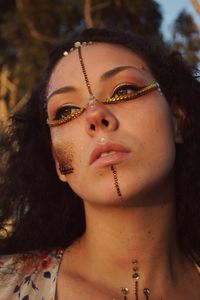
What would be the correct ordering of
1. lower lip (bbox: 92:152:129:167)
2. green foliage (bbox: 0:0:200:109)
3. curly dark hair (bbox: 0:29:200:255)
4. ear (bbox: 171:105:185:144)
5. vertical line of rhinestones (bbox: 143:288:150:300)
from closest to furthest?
lower lip (bbox: 92:152:129:167) → vertical line of rhinestones (bbox: 143:288:150:300) → ear (bbox: 171:105:185:144) → curly dark hair (bbox: 0:29:200:255) → green foliage (bbox: 0:0:200:109)

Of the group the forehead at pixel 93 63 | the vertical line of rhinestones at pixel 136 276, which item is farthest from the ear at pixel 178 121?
the vertical line of rhinestones at pixel 136 276

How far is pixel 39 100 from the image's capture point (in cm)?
268

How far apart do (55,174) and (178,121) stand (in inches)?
30.7

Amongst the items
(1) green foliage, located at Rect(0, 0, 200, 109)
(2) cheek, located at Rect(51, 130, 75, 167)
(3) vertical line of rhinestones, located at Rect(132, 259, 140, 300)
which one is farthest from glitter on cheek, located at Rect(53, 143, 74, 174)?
(1) green foliage, located at Rect(0, 0, 200, 109)

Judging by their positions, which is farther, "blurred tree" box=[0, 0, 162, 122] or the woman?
"blurred tree" box=[0, 0, 162, 122]

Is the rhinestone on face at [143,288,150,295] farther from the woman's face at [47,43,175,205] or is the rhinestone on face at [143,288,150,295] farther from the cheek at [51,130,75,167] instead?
the cheek at [51,130,75,167]

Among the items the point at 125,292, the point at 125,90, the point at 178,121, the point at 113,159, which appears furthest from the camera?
the point at 178,121

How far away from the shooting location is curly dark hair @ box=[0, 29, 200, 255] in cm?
249

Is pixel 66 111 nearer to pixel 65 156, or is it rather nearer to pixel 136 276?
pixel 65 156

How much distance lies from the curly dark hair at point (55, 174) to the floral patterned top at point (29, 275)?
0.17 meters

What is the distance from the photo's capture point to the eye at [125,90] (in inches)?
87.6

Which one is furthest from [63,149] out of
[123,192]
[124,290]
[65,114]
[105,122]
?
[124,290]

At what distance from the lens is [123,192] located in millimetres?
2031

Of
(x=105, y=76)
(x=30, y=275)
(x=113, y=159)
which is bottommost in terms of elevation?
(x=30, y=275)
